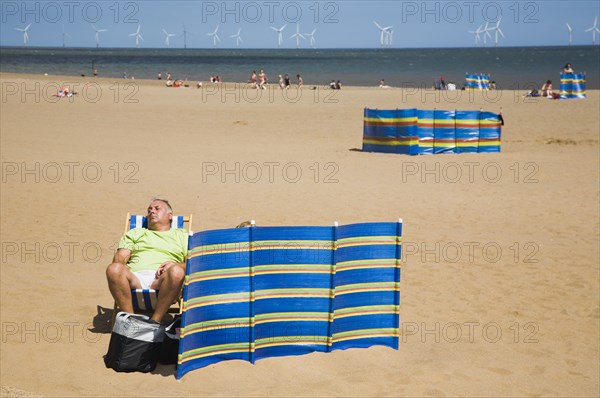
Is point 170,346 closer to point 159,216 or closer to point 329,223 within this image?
point 159,216

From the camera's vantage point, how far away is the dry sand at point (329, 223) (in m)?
6.77

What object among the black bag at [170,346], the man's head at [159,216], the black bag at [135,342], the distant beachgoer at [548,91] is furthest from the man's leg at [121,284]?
the distant beachgoer at [548,91]

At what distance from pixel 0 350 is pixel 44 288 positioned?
1.94 meters

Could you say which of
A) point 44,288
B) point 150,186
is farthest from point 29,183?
point 44,288

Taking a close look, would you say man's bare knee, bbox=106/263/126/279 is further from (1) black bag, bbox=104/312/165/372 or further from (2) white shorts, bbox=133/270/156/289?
(1) black bag, bbox=104/312/165/372

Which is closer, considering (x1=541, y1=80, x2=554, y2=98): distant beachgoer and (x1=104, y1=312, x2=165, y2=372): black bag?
(x1=104, y1=312, x2=165, y2=372): black bag

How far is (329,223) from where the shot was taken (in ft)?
41.0

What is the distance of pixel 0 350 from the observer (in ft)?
23.3

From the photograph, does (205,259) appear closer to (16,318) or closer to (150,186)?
(16,318)

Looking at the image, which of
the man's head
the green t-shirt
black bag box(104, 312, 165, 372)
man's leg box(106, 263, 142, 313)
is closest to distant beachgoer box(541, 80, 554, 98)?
the man's head

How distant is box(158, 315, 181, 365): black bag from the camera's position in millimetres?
6672

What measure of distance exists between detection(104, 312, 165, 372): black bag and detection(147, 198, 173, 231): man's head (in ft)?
3.78

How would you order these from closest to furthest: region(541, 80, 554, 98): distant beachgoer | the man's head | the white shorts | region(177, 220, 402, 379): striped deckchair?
region(177, 220, 402, 379): striped deckchair, the white shorts, the man's head, region(541, 80, 554, 98): distant beachgoer

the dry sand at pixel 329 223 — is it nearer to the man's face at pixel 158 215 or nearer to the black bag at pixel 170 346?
the black bag at pixel 170 346
